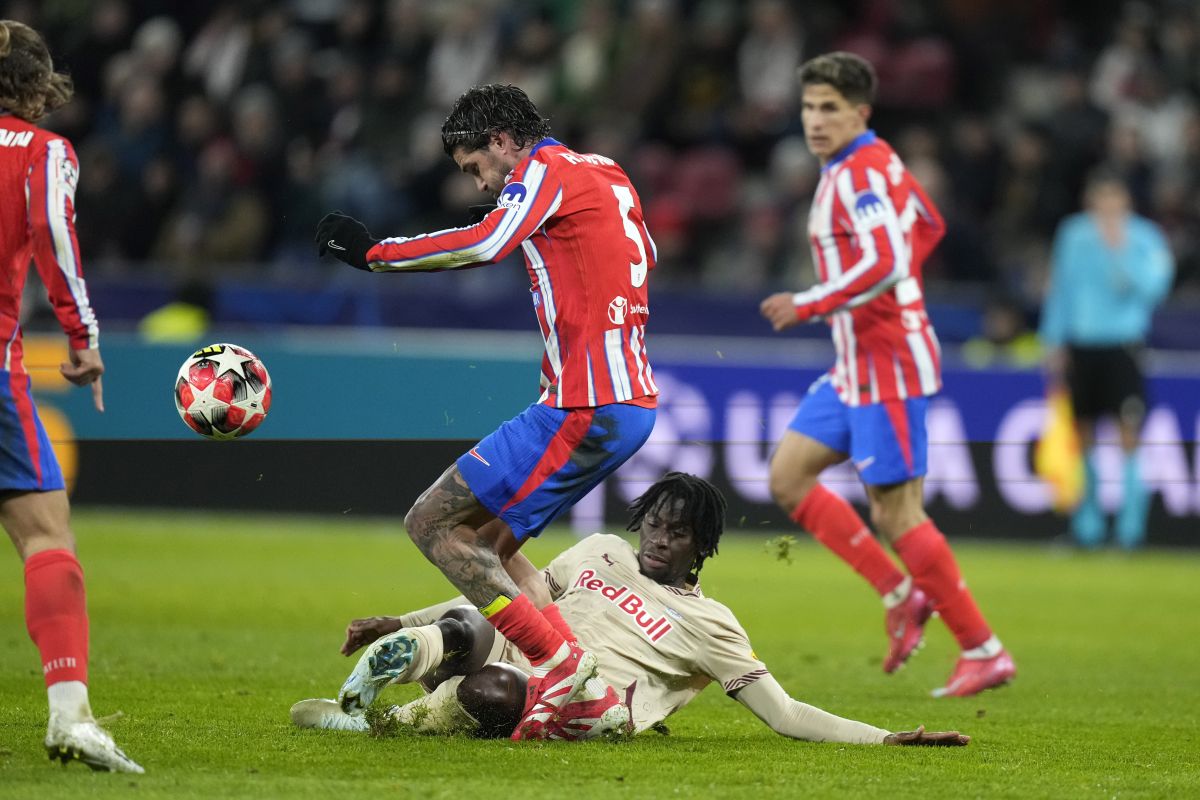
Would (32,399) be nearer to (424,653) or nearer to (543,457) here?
(424,653)

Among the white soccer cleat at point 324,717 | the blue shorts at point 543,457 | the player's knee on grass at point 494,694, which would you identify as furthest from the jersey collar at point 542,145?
the white soccer cleat at point 324,717

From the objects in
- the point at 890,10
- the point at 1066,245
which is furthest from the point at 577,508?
the point at 890,10

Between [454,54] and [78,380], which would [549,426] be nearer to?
[78,380]

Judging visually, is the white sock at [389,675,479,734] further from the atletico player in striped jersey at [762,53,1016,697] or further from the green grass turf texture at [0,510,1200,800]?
the atletico player in striped jersey at [762,53,1016,697]

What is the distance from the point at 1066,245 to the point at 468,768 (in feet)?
30.1

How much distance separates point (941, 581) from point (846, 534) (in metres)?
0.52

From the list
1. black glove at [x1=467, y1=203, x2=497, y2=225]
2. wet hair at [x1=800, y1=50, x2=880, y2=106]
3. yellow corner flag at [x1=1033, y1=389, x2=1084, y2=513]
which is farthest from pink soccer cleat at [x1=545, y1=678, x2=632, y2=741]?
yellow corner flag at [x1=1033, y1=389, x2=1084, y2=513]

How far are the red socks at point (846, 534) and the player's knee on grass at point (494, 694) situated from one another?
245 centimetres

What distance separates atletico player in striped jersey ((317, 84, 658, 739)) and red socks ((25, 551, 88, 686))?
2.93 feet

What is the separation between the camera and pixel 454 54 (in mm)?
16766

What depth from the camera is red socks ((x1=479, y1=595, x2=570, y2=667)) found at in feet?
17.9

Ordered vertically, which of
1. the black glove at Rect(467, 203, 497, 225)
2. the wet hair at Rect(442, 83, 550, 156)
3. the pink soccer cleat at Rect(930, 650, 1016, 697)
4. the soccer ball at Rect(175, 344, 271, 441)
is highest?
the wet hair at Rect(442, 83, 550, 156)

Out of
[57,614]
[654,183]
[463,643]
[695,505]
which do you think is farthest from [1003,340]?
[57,614]

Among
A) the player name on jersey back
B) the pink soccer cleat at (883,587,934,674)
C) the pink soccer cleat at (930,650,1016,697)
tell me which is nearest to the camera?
the player name on jersey back
